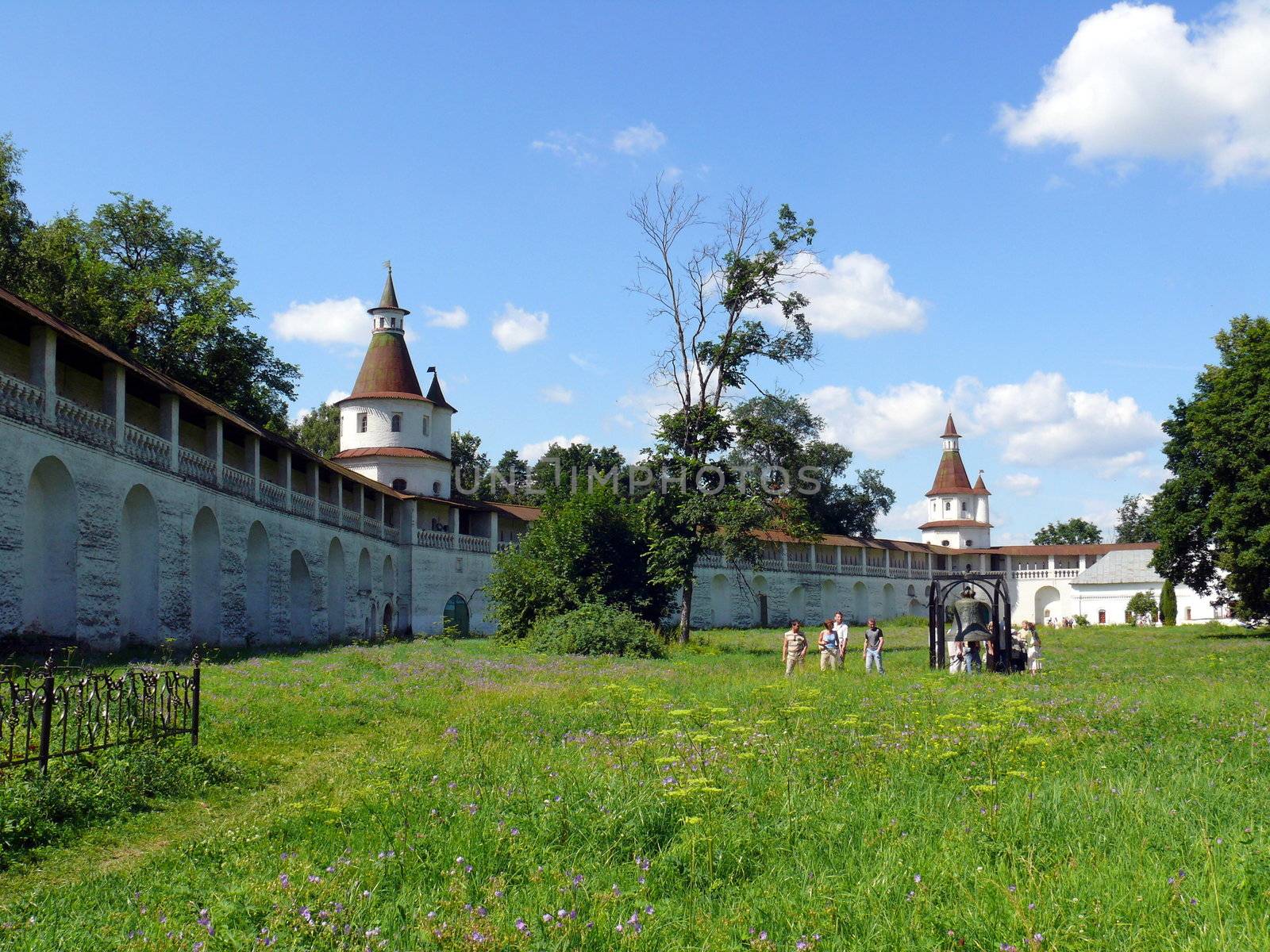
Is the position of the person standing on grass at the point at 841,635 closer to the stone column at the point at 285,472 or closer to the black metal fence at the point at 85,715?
the black metal fence at the point at 85,715

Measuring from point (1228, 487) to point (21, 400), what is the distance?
3431 centimetres

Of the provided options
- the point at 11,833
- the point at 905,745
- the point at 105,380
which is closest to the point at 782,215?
the point at 105,380

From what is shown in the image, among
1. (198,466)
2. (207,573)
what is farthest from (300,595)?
(198,466)

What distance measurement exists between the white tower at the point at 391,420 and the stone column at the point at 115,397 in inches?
1124

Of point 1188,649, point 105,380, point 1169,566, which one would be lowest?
point 1188,649

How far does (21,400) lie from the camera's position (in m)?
19.8

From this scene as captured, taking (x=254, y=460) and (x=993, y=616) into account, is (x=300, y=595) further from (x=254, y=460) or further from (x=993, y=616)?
(x=993, y=616)

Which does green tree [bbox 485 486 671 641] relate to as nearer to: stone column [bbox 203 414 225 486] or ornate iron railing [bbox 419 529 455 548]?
stone column [bbox 203 414 225 486]

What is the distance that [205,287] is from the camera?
4153 cm

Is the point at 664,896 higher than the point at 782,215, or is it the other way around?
the point at 782,215

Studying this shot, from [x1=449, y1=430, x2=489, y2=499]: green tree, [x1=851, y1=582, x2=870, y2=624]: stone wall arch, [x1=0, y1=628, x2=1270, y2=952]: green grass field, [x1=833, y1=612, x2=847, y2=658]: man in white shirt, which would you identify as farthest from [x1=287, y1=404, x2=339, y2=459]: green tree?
[x1=0, y1=628, x2=1270, y2=952]: green grass field

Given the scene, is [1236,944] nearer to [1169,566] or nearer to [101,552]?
[101,552]

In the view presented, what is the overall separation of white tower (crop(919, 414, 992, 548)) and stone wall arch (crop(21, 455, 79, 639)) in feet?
245

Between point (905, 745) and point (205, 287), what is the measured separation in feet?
123
